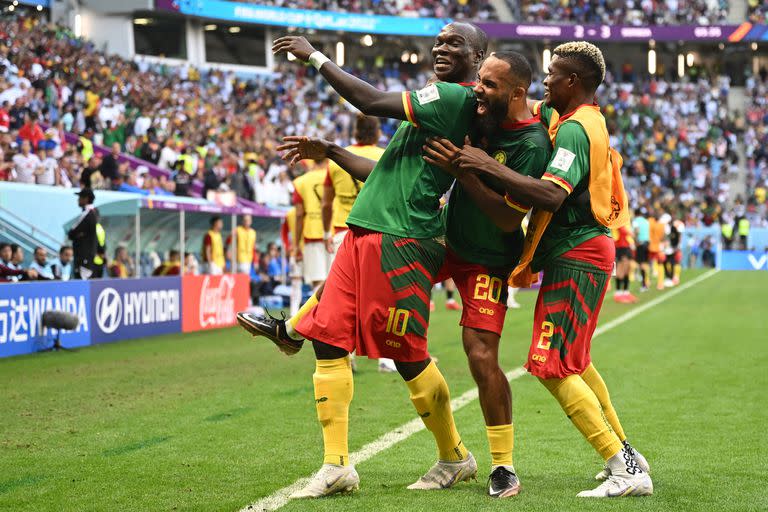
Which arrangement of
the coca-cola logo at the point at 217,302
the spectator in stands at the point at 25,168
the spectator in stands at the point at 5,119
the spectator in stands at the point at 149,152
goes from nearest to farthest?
the coca-cola logo at the point at 217,302
the spectator in stands at the point at 25,168
the spectator in stands at the point at 5,119
the spectator in stands at the point at 149,152

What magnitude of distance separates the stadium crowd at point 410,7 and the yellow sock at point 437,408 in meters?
41.6

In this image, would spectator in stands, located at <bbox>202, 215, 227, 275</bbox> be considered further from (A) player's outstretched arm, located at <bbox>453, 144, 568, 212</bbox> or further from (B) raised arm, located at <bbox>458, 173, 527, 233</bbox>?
(A) player's outstretched arm, located at <bbox>453, 144, 568, 212</bbox>

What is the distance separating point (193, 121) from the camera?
3198cm

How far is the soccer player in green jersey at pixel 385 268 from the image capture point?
5230 mm

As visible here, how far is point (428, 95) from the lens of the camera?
5043 mm

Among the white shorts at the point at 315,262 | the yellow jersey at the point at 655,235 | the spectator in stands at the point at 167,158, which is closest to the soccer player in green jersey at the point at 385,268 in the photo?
the white shorts at the point at 315,262

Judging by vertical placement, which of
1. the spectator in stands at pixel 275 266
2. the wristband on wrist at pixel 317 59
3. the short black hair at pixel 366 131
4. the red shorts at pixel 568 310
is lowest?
the spectator in stands at pixel 275 266

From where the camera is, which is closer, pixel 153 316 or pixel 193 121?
pixel 153 316

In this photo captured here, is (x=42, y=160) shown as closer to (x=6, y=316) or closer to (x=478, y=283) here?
(x=6, y=316)

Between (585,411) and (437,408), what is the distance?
73cm

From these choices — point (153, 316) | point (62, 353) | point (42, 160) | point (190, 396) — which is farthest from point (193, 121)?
point (190, 396)

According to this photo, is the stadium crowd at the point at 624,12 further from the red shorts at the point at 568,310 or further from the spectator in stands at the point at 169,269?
the red shorts at the point at 568,310

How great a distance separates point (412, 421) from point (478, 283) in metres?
2.54

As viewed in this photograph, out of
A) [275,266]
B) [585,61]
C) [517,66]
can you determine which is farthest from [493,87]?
[275,266]
